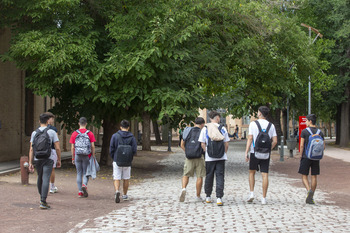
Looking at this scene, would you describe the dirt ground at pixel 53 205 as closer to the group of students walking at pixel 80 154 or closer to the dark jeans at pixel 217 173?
the group of students walking at pixel 80 154

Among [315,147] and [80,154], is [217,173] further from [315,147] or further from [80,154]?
[80,154]

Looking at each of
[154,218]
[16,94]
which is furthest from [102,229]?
[16,94]

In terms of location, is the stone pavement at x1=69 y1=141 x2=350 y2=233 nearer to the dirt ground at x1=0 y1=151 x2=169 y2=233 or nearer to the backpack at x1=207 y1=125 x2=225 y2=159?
the dirt ground at x1=0 y1=151 x2=169 y2=233

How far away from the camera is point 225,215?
8.48m

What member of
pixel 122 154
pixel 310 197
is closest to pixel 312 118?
pixel 310 197

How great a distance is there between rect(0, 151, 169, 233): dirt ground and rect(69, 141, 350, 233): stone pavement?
15.1 inches

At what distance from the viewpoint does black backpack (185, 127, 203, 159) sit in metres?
10.2

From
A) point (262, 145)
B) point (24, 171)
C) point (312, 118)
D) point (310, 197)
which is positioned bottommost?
point (310, 197)

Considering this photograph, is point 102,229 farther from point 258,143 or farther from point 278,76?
point 278,76

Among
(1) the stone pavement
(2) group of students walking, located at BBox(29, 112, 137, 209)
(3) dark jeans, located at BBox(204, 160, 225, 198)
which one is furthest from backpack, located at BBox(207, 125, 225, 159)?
(2) group of students walking, located at BBox(29, 112, 137, 209)

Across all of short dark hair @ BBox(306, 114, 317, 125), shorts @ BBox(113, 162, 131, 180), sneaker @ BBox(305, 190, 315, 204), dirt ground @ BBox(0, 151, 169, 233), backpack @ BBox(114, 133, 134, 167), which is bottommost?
dirt ground @ BBox(0, 151, 169, 233)

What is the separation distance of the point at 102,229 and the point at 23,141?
1705 centimetres

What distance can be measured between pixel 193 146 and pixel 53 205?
9.38 feet

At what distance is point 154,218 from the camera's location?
8336 millimetres
